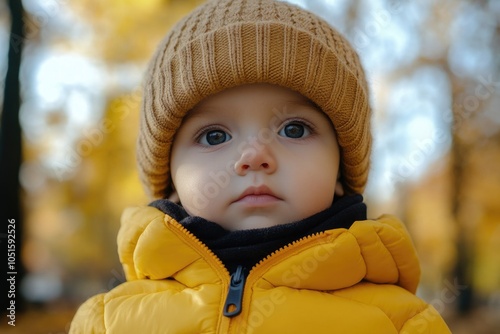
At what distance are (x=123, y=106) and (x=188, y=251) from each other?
5.19 meters

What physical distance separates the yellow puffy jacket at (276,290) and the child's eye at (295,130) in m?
0.35

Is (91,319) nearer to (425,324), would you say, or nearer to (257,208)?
(257,208)

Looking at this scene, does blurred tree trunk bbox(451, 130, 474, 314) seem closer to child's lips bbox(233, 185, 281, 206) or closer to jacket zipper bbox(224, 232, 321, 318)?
child's lips bbox(233, 185, 281, 206)

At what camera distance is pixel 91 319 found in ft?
5.29

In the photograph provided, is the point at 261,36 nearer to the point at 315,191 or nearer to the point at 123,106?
the point at 315,191

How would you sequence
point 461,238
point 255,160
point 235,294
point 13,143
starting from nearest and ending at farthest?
1. point 235,294
2. point 255,160
3. point 13,143
4. point 461,238

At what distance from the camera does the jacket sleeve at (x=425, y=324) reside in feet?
5.08

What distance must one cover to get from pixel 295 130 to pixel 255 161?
0.23 metres

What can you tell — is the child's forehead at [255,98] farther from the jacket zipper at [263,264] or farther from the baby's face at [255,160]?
the jacket zipper at [263,264]

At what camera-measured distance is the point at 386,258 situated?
5.57ft

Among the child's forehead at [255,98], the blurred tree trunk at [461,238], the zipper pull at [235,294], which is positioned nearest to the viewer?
the zipper pull at [235,294]

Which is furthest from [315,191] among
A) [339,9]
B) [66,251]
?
[66,251]

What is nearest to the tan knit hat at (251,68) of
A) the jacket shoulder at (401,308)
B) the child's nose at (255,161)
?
the child's nose at (255,161)

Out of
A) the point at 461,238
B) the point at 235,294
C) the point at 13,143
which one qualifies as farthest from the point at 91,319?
the point at 461,238
